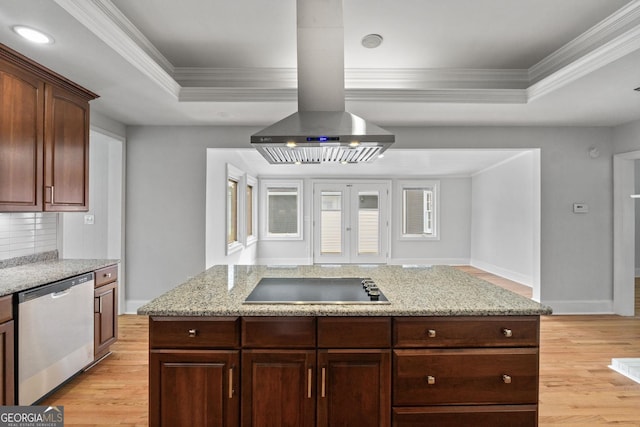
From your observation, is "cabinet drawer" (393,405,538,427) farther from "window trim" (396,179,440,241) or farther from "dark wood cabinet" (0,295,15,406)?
"window trim" (396,179,440,241)

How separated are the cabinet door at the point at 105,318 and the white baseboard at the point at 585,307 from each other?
4.80 m

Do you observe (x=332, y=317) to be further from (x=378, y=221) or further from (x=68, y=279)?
(x=378, y=221)

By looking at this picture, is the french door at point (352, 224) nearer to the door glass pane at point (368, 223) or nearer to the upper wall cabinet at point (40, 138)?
the door glass pane at point (368, 223)

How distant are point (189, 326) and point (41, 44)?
208cm

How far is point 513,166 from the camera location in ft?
19.0

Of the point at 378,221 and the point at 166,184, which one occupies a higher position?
the point at 166,184

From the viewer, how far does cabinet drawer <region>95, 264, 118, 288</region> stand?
2711mm

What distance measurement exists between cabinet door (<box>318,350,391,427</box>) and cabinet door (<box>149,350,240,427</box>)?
406mm

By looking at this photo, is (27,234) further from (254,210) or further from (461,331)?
(254,210)

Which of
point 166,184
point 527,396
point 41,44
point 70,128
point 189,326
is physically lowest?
point 527,396

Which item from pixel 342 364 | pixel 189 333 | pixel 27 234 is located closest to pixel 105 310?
pixel 27 234

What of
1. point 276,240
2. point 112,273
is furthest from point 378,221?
point 112,273

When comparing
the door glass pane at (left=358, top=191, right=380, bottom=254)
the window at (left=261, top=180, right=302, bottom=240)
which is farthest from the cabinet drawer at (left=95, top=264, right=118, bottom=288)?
the door glass pane at (left=358, top=191, right=380, bottom=254)

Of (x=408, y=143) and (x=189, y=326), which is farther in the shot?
(x=408, y=143)
